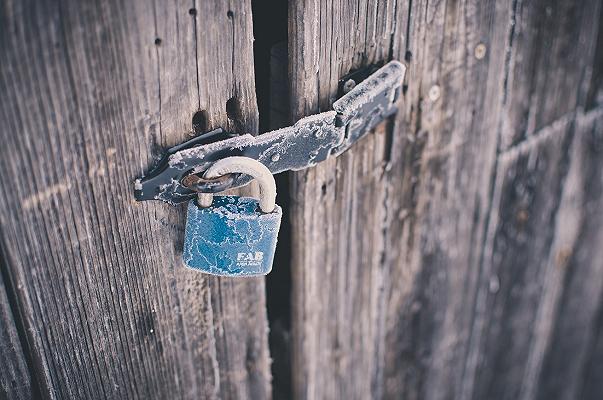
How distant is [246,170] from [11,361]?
0.43m

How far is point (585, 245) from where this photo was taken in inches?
63.4

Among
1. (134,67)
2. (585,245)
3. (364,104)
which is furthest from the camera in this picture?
(585,245)

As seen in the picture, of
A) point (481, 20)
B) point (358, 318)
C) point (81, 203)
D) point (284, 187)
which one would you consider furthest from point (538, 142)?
point (81, 203)

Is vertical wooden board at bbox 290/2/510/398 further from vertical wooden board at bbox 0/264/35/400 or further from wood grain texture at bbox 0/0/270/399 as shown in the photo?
vertical wooden board at bbox 0/264/35/400

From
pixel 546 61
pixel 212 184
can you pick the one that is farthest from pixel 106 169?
pixel 546 61

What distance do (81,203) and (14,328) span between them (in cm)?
20

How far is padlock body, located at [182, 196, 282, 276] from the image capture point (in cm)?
68

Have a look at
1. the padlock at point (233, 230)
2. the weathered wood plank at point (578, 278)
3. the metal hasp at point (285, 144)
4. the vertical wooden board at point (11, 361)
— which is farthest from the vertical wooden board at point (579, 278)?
the vertical wooden board at point (11, 361)

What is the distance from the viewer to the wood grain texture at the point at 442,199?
0.89m

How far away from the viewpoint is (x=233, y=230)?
684mm

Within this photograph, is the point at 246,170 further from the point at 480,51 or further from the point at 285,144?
the point at 480,51

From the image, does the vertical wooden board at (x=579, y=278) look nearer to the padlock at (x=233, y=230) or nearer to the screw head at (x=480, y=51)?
the screw head at (x=480, y=51)

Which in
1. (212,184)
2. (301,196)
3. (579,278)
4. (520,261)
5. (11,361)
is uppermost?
(212,184)

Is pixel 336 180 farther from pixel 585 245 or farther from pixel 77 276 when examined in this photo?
pixel 585 245
